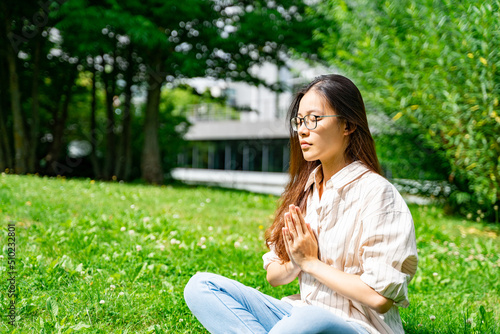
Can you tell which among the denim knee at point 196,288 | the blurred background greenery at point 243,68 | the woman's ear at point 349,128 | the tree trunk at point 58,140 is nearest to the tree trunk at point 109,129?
the blurred background greenery at point 243,68

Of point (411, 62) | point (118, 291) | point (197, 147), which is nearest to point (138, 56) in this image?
point (411, 62)

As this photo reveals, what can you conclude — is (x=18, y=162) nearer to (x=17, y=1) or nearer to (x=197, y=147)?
(x=17, y=1)

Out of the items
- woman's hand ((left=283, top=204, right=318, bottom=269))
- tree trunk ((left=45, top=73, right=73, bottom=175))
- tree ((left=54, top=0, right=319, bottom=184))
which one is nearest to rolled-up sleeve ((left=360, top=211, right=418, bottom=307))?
woman's hand ((left=283, top=204, right=318, bottom=269))

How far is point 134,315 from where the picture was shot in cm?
322

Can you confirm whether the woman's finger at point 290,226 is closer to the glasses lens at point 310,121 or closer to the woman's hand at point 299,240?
the woman's hand at point 299,240

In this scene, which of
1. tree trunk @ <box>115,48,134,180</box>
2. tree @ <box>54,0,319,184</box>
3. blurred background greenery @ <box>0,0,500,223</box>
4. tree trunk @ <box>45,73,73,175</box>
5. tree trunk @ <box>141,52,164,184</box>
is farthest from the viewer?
tree trunk @ <box>115,48,134,180</box>

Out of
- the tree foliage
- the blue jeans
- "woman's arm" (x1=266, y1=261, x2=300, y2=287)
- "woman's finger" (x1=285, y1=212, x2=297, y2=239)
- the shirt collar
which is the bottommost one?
the blue jeans

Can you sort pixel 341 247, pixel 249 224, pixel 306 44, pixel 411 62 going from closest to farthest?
pixel 341 247 < pixel 249 224 < pixel 411 62 < pixel 306 44

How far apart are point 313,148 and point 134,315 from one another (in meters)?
1.78

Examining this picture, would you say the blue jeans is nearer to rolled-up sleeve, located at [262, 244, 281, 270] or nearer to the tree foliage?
rolled-up sleeve, located at [262, 244, 281, 270]

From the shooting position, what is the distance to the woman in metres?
1.94

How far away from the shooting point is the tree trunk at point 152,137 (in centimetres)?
1493

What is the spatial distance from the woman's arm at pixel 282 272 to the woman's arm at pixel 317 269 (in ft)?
0.50

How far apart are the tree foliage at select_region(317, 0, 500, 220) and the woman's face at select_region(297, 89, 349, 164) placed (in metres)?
5.29
